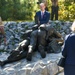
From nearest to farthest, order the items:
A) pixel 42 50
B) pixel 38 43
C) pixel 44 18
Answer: pixel 42 50
pixel 38 43
pixel 44 18

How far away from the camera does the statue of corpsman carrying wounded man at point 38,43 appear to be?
9.48 metres

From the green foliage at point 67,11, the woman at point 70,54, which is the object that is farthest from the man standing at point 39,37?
the green foliage at point 67,11

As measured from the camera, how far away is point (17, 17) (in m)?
17.6

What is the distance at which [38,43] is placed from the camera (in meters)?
9.75

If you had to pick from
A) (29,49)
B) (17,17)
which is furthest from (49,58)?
(17,17)

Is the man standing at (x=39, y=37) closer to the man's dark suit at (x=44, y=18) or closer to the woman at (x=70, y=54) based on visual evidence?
the man's dark suit at (x=44, y=18)

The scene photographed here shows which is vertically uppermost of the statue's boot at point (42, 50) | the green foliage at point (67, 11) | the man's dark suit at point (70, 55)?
the man's dark suit at point (70, 55)

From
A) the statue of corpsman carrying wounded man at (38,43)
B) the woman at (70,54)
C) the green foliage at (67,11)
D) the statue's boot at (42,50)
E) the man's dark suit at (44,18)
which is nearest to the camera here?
the woman at (70,54)

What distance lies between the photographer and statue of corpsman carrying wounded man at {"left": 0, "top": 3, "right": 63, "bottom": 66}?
9477 millimetres

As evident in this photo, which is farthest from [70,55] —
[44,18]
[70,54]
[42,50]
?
[44,18]

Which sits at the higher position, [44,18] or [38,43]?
[44,18]

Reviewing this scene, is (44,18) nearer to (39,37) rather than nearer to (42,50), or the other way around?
(39,37)

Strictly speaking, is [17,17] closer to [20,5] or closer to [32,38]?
[20,5]

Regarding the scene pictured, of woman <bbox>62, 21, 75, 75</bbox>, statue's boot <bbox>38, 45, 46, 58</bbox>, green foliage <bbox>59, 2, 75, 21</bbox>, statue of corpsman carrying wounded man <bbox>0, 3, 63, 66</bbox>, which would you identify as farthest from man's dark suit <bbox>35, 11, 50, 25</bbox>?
green foliage <bbox>59, 2, 75, 21</bbox>
